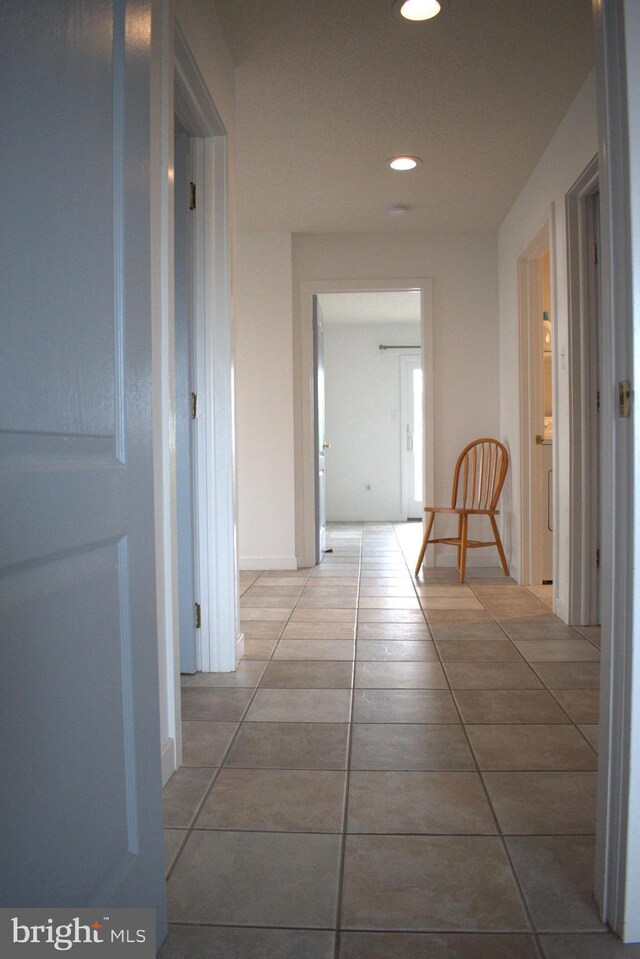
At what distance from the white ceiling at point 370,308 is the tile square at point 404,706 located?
4.98 metres

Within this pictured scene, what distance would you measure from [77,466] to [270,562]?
14.3 feet

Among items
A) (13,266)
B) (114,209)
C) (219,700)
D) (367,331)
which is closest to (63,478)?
(13,266)

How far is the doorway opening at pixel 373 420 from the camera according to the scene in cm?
884

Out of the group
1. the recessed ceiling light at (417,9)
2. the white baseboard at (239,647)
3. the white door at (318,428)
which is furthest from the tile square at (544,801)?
the white door at (318,428)

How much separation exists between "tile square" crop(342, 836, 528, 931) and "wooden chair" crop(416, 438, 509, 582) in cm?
321

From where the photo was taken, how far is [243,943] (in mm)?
1191

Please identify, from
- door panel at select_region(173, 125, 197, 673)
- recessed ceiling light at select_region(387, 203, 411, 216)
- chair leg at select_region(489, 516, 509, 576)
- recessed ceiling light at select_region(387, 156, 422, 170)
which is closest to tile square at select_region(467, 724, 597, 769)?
door panel at select_region(173, 125, 197, 673)

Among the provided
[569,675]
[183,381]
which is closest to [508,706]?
[569,675]

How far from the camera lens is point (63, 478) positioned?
0.86 m

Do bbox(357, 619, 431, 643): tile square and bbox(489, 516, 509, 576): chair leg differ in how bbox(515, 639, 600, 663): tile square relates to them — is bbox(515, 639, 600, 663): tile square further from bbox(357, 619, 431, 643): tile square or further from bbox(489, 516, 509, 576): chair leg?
bbox(489, 516, 509, 576): chair leg

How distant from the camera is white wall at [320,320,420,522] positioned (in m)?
8.86

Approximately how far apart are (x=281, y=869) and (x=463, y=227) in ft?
15.0

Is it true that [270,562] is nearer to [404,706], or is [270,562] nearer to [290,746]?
[404,706]

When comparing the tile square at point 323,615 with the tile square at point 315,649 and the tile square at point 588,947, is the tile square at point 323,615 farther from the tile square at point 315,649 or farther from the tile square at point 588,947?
the tile square at point 588,947
